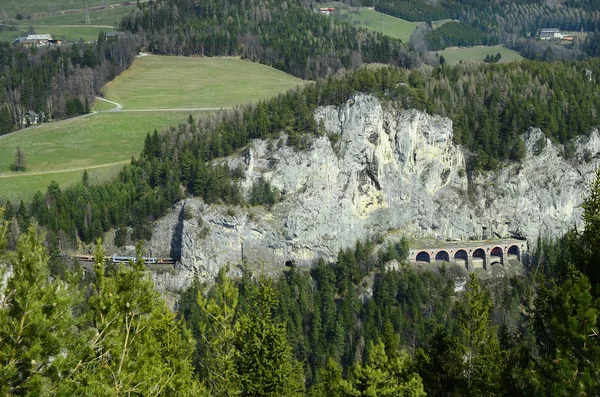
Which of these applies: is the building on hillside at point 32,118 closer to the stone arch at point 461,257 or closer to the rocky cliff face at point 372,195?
the rocky cliff face at point 372,195

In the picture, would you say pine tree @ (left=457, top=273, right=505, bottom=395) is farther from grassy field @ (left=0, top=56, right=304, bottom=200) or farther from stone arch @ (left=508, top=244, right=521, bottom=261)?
stone arch @ (left=508, top=244, right=521, bottom=261)

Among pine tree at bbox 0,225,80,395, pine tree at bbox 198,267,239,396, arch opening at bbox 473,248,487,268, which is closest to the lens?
pine tree at bbox 0,225,80,395

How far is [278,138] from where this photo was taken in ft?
389

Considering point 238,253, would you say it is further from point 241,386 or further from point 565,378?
point 565,378

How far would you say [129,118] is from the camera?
451ft

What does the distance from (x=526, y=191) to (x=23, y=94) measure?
83201mm

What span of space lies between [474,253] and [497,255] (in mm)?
3866

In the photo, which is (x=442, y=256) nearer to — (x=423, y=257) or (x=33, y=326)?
(x=423, y=257)

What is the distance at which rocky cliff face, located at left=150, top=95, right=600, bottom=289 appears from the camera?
111438 millimetres

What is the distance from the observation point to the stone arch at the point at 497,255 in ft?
395

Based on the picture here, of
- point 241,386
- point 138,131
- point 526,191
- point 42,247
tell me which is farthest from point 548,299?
point 138,131

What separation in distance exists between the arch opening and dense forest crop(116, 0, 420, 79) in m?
55.5

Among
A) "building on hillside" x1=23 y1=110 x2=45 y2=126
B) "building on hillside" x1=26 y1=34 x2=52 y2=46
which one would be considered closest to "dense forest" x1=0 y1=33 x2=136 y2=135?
"building on hillside" x1=23 y1=110 x2=45 y2=126

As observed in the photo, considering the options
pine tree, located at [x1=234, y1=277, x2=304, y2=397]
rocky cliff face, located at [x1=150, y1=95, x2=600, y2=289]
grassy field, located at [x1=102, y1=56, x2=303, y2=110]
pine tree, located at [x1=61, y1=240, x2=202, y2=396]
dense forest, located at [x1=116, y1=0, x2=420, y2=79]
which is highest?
pine tree, located at [x1=61, y1=240, x2=202, y2=396]
